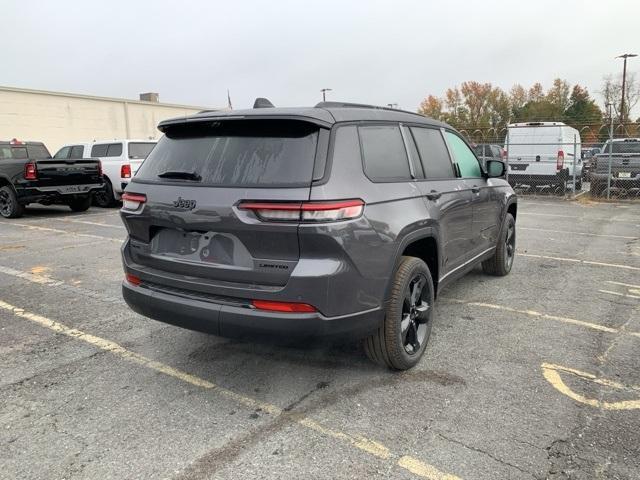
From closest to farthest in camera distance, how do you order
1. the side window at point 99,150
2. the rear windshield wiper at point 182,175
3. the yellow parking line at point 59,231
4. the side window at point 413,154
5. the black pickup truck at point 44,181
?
the rear windshield wiper at point 182,175 → the side window at point 413,154 → the yellow parking line at point 59,231 → the black pickup truck at point 44,181 → the side window at point 99,150

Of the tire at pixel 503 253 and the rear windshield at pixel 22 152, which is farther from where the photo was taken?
Result: the rear windshield at pixel 22 152

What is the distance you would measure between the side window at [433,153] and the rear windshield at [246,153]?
1.36 meters

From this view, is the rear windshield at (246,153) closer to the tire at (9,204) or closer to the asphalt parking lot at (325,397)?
the asphalt parking lot at (325,397)

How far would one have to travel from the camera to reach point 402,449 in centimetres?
268

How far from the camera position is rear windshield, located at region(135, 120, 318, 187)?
293cm

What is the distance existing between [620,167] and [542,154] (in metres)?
2.16

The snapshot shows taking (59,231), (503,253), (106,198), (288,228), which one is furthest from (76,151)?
(288,228)

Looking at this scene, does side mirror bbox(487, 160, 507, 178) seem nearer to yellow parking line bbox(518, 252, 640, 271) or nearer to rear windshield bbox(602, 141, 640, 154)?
yellow parking line bbox(518, 252, 640, 271)

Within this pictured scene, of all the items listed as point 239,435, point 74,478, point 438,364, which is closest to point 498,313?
point 438,364

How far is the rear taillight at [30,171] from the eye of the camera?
11.4m

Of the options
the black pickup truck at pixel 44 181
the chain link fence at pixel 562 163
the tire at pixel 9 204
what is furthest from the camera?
the chain link fence at pixel 562 163

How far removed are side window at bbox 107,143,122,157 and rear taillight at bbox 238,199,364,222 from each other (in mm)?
12465

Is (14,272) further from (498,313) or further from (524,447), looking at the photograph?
(524,447)

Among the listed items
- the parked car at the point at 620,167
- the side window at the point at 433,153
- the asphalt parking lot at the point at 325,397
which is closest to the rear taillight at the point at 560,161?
the parked car at the point at 620,167
